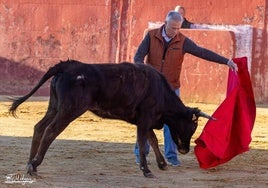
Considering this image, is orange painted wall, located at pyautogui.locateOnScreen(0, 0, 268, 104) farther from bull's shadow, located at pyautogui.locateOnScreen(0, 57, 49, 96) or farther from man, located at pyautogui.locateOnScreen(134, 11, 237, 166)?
man, located at pyautogui.locateOnScreen(134, 11, 237, 166)

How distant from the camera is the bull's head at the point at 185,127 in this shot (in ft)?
28.4

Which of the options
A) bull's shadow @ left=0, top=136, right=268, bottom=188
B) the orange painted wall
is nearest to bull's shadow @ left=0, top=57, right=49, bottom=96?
the orange painted wall

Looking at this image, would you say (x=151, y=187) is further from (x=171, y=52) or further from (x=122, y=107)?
(x=171, y=52)

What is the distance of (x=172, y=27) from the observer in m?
8.67

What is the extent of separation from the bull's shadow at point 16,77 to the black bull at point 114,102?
9.35 m

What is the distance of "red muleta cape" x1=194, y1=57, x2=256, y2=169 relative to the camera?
29.0 ft

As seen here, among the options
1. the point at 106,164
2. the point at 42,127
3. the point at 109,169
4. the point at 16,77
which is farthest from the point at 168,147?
the point at 16,77

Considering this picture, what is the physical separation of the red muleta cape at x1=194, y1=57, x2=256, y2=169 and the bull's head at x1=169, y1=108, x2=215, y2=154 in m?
0.23

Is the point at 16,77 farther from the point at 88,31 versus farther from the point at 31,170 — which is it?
the point at 31,170

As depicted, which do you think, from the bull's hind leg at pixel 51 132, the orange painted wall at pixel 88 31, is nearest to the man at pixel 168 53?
the bull's hind leg at pixel 51 132

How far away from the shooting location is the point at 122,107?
8.19m

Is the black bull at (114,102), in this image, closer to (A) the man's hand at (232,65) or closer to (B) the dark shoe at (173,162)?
(B) the dark shoe at (173,162)

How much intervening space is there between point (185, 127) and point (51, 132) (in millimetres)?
1600

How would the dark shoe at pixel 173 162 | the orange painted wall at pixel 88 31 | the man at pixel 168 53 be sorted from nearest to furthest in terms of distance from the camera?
the man at pixel 168 53 < the dark shoe at pixel 173 162 < the orange painted wall at pixel 88 31
